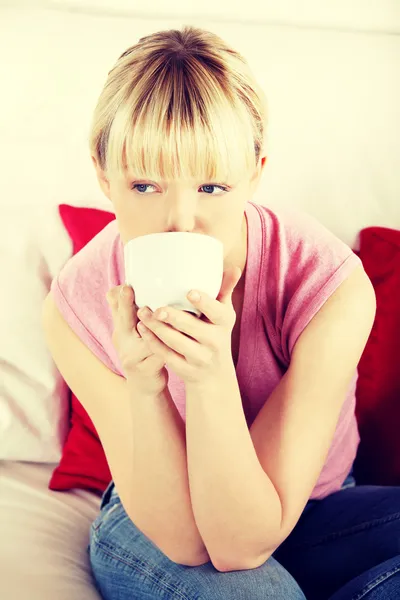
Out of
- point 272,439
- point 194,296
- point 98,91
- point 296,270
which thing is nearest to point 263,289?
point 296,270

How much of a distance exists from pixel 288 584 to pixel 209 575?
0.37 ft

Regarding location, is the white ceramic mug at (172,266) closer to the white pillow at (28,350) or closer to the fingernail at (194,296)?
the fingernail at (194,296)

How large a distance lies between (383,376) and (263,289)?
1.20 feet

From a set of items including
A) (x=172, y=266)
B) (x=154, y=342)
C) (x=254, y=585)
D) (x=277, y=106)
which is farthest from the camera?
(x=277, y=106)

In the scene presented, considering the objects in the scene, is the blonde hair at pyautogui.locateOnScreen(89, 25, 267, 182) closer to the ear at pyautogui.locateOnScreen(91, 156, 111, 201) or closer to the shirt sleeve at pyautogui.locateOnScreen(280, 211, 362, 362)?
the ear at pyautogui.locateOnScreen(91, 156, 111, 201)

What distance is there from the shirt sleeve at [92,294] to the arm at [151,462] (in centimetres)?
6

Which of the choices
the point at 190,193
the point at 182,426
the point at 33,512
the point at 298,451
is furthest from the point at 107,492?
the point at 190,193

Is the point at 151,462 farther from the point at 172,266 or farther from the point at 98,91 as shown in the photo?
the point at 98,91

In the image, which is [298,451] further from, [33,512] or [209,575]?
[33,512]

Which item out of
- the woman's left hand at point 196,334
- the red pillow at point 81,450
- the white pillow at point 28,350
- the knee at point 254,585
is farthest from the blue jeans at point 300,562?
the woman's left hand at point 196,334

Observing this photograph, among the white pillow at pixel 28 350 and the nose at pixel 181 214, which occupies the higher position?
the nose at pixel 181 214

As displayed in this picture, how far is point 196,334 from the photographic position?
0.67 meters

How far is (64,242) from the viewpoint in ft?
3.93

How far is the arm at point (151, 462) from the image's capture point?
829 mm
